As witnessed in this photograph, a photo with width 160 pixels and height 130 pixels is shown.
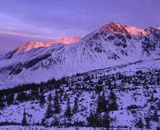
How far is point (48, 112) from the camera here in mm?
76312

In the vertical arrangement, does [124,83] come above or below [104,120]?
above

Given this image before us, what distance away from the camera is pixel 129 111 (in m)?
61.5

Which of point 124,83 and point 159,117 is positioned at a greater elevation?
point 124,83

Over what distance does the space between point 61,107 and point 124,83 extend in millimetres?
35537

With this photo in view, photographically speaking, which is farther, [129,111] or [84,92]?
[84,92]

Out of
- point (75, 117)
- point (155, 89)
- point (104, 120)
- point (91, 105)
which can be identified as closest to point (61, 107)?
point (91, 105)

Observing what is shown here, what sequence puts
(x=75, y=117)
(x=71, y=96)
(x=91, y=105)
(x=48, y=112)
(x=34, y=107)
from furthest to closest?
(x=71, y=96)
(x=34, y=107)
(x=91, y=105)
(x=48, y=112)
(x=75, y=117)

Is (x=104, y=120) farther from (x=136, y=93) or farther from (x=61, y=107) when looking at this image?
(x=136, y=93)

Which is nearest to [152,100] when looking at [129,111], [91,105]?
[91,105]

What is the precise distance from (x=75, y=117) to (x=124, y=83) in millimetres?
48096

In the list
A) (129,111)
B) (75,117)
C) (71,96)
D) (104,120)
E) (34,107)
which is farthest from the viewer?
(71,96)

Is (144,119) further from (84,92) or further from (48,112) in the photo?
(84,92)

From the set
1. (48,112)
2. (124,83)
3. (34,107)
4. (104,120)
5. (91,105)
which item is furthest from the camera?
(124,83)

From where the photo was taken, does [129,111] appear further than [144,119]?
Yes
